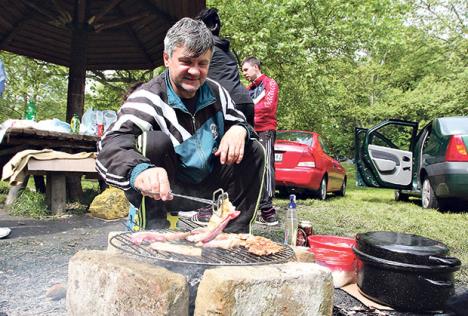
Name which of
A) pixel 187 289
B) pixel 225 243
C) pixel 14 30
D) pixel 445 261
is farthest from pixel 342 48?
pixel 187 289

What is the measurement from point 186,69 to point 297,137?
6.88m

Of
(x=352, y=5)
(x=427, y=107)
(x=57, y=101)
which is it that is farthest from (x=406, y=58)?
(x=57, y=101)

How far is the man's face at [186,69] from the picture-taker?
7.52 feet

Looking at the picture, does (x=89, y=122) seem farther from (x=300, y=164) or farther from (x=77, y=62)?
(x=300, y=164)

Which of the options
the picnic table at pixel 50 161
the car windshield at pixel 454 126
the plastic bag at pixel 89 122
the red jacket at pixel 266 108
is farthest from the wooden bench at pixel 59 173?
the car windshield at pixel 454 126

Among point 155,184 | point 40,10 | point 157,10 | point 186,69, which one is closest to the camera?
point 155,184

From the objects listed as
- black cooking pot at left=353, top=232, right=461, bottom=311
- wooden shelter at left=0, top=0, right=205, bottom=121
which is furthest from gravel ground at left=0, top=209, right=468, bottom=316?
wooden shelter at left=0, top=0, right=205, bottom=121

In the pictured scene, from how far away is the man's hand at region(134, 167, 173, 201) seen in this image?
176cm

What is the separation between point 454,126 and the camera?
6664 millimetres

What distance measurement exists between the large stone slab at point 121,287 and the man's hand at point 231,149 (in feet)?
2.75

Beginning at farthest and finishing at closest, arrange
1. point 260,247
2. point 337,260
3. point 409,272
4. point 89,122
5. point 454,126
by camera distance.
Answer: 1. point 89,122
2. point 454,126
3. point 337,260
4. point 409,272
5. point 260,247

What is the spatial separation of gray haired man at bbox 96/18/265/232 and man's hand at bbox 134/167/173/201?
15 centimetres

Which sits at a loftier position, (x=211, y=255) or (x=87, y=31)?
(x=87, y=31)

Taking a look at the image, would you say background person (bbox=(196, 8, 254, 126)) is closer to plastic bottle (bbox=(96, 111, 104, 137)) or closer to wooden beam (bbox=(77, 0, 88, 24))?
plastic bottle (bbox=(96, 111, 104, 137))
